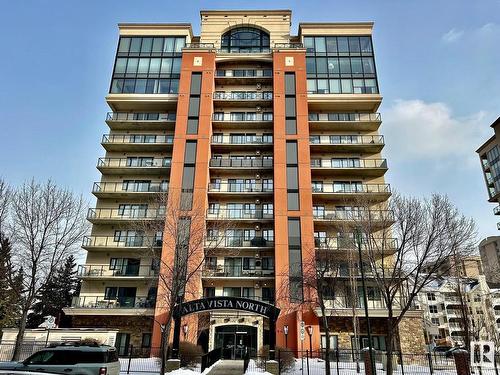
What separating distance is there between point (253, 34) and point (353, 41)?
43.1 ft

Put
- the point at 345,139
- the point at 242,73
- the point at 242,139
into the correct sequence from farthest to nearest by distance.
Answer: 1. the point at 242,73
2. the point at 345,139
3. the point at 242,139

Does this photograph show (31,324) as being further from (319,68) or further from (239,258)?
(319,68)

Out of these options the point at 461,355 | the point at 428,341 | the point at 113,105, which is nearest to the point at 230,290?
the point at 461,355

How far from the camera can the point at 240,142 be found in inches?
1654

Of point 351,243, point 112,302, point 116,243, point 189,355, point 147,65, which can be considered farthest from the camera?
point 147,65

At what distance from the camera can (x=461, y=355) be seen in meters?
20.0

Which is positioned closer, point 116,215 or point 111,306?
point 111,306

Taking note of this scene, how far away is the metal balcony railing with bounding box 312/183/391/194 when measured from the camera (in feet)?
129

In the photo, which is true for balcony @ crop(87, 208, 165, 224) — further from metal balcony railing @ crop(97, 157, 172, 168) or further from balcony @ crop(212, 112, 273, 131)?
balcony @ crop(212, 112, 273, 131)

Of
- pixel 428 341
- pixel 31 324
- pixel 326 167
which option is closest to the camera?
pixel 326 167

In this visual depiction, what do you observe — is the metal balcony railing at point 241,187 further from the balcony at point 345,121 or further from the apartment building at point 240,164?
the balcony at point 345,121

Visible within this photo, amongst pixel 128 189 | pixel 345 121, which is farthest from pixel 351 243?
pixel 128 189

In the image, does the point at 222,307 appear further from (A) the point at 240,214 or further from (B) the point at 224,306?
(A) the point at 240,214

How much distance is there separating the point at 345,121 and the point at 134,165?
2498 centimetres
